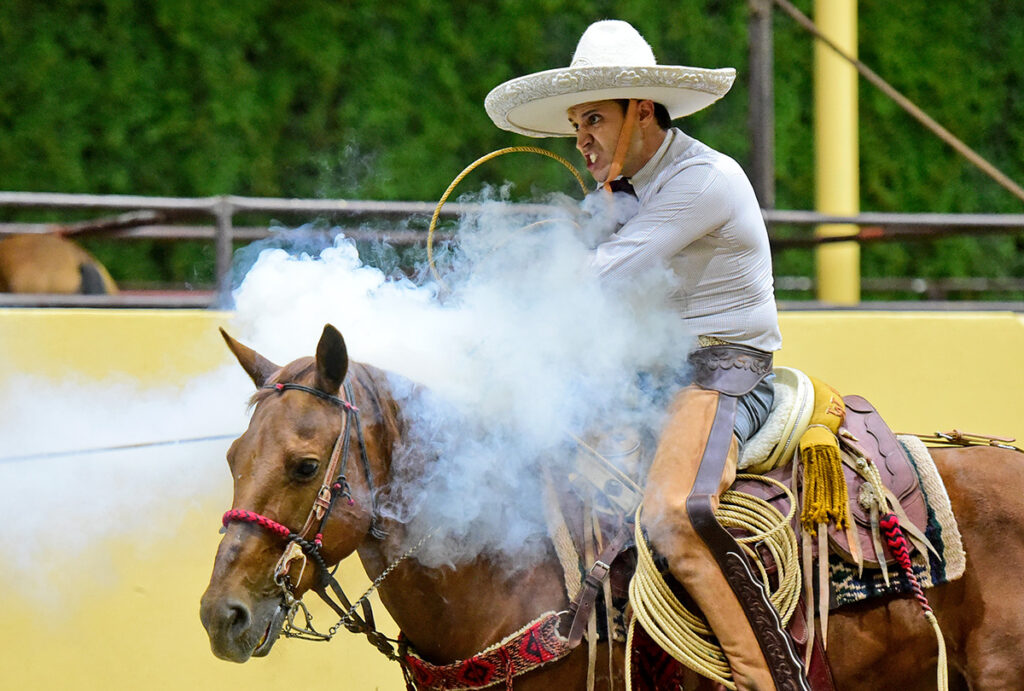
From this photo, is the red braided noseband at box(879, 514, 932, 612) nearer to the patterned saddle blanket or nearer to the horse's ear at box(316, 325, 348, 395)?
the patterned saddle blanket

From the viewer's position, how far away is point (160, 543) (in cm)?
414

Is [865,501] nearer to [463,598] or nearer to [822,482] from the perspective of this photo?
[822,482]

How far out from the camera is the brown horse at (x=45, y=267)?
632 centimetres

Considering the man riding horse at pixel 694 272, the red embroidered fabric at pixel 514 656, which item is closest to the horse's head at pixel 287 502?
the red embroidered fabric at pixel 514 656

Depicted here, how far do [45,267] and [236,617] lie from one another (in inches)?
181

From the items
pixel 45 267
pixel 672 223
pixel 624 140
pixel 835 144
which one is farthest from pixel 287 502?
pixel 835 144

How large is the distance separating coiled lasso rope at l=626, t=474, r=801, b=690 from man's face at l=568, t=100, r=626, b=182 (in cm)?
97

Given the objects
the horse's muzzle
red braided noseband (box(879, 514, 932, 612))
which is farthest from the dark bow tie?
the horse's muzzle

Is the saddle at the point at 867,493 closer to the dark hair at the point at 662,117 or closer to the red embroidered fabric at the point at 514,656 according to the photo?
the red embroidered fabric at the point at 514,656

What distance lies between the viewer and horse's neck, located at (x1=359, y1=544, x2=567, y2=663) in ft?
9.00

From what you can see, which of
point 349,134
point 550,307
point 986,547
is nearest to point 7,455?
point 550,307

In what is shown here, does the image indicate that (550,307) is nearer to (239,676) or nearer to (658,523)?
(658,523)

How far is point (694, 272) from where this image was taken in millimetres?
2918

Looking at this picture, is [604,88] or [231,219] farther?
[231,219]
